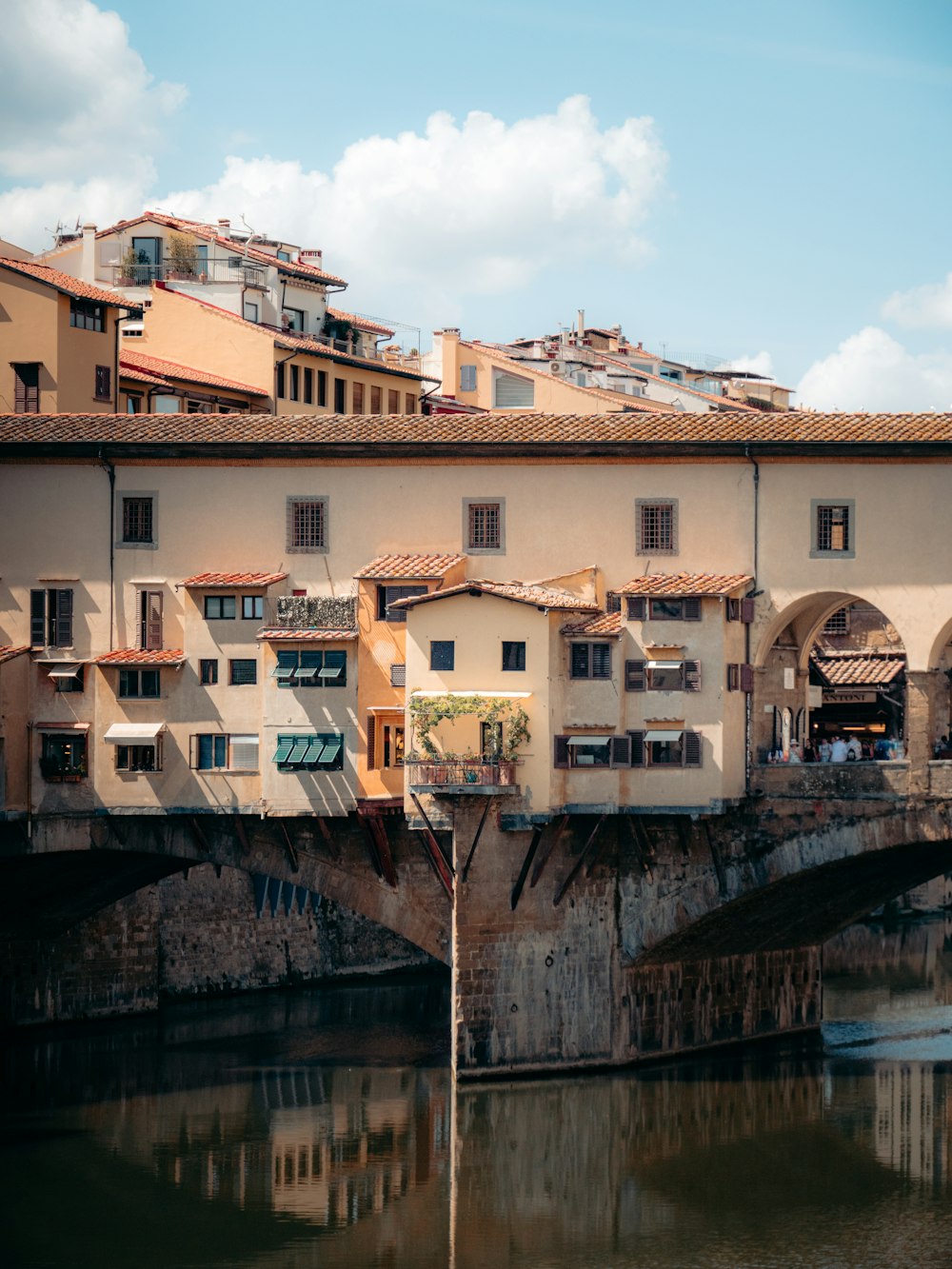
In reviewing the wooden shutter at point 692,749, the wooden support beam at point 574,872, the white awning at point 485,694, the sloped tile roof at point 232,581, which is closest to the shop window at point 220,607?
the sloped tile roof at point 232,581

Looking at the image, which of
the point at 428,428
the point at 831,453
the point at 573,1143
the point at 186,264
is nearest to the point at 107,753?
the point at 428,428

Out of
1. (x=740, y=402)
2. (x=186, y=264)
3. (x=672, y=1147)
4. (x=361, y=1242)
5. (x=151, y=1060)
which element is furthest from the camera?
(x=740, y=402)

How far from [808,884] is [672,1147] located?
7.92 m

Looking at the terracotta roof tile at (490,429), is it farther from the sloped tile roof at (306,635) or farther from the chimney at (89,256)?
the chimney at (89,256)

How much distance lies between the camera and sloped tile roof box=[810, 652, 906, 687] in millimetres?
68500

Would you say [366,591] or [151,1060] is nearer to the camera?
[366,591]

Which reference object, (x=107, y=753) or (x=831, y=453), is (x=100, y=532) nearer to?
(x=107, y=753)

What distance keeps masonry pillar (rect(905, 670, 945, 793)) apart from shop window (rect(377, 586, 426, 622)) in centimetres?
1147

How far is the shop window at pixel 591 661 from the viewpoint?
189 ft

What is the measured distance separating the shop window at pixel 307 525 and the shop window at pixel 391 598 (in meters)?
2.20

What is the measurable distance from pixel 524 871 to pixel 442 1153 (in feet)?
22.7

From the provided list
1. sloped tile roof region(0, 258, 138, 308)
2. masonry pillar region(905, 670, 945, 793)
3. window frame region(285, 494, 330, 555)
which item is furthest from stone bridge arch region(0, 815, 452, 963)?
sloped tile roof region(0, 258, 138, 308)

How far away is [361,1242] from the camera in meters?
49.9

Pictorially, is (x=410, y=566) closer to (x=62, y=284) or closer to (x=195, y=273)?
(x=62, y=284)
